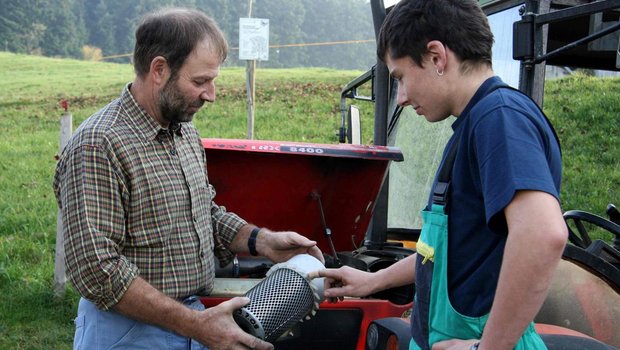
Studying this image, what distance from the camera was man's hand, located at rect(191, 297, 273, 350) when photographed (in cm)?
217

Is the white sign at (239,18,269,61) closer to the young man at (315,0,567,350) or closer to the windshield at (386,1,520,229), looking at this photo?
the windshield at (386,1,520,229)

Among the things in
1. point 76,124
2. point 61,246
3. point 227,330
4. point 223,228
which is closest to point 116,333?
point 227,330

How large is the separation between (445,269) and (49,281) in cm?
518

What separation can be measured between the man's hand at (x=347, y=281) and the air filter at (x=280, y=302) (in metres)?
0.03

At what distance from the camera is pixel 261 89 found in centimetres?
1894

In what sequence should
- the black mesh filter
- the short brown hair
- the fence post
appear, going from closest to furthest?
1. the black mesh filter
2. the short brown hair
3. the fence post

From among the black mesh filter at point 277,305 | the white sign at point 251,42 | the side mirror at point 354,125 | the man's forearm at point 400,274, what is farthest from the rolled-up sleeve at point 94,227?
the white sign at point 251,42

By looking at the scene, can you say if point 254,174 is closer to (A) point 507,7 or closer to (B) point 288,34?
(A) point 507,7

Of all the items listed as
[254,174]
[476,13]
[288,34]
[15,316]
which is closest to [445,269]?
[476,13]

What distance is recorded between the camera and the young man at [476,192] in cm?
135

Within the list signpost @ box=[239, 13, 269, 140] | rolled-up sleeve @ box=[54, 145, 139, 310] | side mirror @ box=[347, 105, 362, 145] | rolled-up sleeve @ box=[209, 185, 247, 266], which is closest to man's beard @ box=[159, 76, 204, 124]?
rolled-up sleeve @ box=[54, 145, 139, 310]

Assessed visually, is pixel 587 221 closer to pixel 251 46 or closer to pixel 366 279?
pixel 366 279

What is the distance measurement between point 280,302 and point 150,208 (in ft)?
1.67

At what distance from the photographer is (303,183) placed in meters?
3.79
